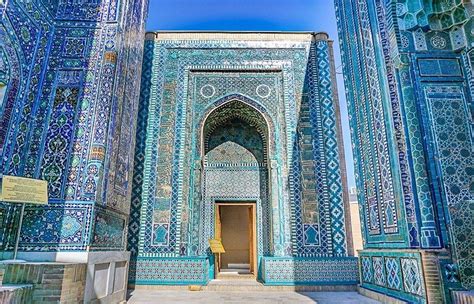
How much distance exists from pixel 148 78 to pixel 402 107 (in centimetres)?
517

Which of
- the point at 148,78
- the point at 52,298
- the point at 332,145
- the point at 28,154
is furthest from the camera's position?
the point at 148,78

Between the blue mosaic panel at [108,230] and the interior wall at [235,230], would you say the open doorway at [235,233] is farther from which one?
the blue mosaic panel at [108,230]

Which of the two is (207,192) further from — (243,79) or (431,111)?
(431,111)

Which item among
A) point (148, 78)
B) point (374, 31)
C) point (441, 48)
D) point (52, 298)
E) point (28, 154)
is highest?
point (148, 78)

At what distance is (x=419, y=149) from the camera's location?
139 inches

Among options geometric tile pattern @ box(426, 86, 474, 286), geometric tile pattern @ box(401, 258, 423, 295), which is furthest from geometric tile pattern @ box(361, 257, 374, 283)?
geometric tile pattern @ box(426, 86, 474, 286)

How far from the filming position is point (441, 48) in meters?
3.85

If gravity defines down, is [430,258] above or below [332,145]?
below

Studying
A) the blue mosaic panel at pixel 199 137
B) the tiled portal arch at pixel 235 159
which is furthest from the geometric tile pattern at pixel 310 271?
the tiled portal arch at pixel 235 159

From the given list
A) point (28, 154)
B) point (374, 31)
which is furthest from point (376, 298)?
point (28, 154)

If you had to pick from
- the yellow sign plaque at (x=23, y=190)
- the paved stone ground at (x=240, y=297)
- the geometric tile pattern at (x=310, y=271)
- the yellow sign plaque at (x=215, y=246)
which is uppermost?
the yellow sign plaque at (x=23, y=190)

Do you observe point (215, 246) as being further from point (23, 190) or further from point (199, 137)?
point (23, 190)

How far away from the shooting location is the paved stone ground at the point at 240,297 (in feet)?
14.4

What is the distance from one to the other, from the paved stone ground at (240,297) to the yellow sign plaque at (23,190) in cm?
209
